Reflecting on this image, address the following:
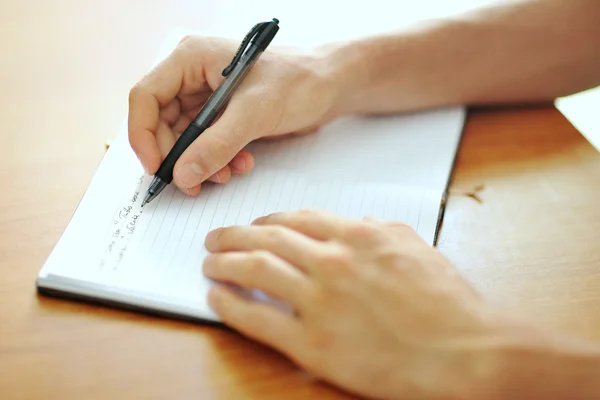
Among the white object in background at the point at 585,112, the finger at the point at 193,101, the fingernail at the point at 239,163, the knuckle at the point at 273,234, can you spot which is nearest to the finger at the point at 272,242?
the knuckle at the point at 273,234

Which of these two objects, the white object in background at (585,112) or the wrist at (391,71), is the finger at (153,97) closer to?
the wrist at (391,71)

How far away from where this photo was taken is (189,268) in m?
0.59

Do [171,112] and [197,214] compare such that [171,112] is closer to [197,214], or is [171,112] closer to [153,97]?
[153,97]

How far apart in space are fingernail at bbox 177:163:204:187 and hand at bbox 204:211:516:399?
9 cm

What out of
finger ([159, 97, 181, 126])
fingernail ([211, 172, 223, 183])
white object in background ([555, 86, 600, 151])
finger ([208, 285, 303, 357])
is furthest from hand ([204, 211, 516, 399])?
white object in background ([555, 86, 600, 151])

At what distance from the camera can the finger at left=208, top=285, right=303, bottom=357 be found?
0.51 m

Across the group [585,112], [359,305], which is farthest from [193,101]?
[585,112]

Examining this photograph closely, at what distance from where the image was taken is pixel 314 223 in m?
0.59

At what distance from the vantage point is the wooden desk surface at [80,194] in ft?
1.68

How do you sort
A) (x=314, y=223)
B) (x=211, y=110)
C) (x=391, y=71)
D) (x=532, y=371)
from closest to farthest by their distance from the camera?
(x=532, y=371)
(x=314, y=223)
(x=211, y=110)
(x=391, y=71)

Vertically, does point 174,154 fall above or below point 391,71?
below

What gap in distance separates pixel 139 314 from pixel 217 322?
0.07 m

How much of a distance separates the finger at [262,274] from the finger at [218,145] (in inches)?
4.2

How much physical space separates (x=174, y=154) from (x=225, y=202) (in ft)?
0.24
